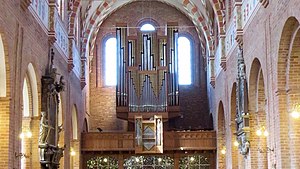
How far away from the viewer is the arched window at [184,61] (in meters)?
36.8

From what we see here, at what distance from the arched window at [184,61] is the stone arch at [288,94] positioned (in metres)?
18.8

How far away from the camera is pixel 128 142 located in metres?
32.0

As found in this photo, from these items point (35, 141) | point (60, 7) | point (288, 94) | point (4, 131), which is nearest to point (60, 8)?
point (60, 7)

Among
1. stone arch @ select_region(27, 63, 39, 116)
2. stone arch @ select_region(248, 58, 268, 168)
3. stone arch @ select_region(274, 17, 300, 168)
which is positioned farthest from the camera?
stone arch @ select_region(248, 58, 268, 168)

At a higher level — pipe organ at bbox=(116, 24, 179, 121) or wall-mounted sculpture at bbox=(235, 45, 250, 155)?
pipe organ at bbox=(116, 24, 179, 121)

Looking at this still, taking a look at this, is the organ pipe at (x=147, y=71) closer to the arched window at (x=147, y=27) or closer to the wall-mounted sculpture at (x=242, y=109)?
the arched window at (x=147, y=27)

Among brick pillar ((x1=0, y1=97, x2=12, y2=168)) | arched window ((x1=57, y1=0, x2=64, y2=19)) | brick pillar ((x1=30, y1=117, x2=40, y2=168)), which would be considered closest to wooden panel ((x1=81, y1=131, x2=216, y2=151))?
arched window ((x1=57, y1=0, x2=64, y2=19))

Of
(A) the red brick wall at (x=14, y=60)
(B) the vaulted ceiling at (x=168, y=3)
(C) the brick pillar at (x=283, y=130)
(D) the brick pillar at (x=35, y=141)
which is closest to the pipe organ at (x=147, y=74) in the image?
(B) the vaulted ceiling at (x=168, y=3)

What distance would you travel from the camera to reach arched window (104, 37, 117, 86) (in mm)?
36875

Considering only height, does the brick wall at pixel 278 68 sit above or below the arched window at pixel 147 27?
below

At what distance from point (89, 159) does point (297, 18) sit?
19.1m

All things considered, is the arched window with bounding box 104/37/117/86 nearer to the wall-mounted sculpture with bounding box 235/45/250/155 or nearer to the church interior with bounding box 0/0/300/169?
the church interior with bounding box 0/0/300/169

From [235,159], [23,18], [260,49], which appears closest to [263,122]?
[260,49]

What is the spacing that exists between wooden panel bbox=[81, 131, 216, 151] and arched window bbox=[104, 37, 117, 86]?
543 centimetres
